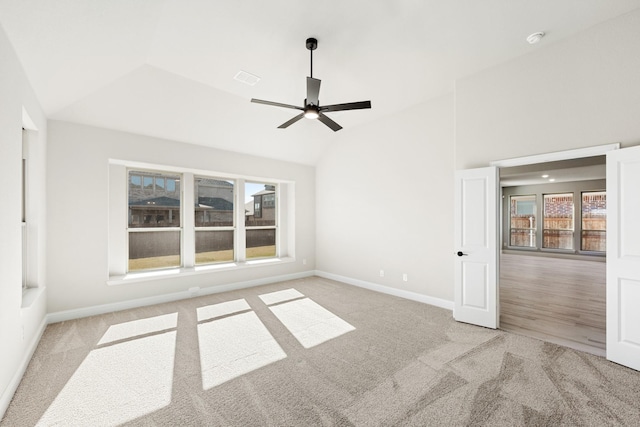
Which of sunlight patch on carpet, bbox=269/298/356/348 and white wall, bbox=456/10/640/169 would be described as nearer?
white wall, bbox=456/10/640/169

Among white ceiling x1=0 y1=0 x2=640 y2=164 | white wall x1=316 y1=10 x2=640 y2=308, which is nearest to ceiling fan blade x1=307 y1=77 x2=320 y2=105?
white ceiling x1=0 y1=0 x2=640 y2=164

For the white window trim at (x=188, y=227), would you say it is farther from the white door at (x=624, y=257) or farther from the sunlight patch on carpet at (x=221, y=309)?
the white door at (x=624, y=257)

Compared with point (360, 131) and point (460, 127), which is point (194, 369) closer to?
point (460, 127)

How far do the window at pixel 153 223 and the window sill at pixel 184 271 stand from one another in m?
0.22

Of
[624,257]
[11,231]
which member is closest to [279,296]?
[11,231]

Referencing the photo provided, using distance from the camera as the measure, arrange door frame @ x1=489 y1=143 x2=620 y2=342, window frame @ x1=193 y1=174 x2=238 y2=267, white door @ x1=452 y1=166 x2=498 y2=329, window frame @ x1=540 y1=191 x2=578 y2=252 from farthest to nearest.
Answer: window frame @ x1=540 y1=191 x2=578 y2=252
window frame @ x1=193 y1=174 x2=238 y2=267
white door @ x1=452 y1=166 x2=498 y2=329
door frame @ x1=489 y1=143 x2=620 y2=342

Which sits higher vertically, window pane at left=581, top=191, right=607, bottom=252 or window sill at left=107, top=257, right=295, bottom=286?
window pane at left=581, top=191, right=607, bottom=252

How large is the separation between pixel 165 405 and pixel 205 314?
2.01 metres

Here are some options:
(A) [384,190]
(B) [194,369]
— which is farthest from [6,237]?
(A) [384,190]

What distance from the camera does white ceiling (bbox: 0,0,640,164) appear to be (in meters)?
2.47

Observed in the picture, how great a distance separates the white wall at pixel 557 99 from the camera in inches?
108

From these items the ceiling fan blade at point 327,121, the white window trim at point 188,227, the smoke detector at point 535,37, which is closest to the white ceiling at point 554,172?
the smoke detector at point 535,37

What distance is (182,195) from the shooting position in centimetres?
512

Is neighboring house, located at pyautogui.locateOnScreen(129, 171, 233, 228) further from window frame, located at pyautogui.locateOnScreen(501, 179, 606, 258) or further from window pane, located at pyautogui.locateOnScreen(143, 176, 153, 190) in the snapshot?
window frame, located at pyautogui.locateOnScreen(501, 179, 606, 258)
